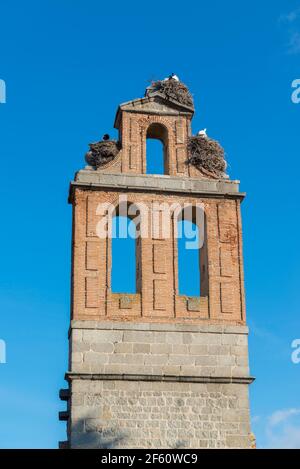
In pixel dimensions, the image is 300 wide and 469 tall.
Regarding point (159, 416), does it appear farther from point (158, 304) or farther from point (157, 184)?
point (157, 184)

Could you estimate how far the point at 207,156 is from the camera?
69.4 feet

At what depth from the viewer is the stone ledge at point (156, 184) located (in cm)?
2042

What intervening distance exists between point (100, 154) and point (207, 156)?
2177 mm

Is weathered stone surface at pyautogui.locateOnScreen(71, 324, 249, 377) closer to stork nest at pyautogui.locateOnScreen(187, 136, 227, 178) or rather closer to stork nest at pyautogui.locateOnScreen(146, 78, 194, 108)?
stork nest at pyautogui.locateOnScreen(187, 136, 227, 178)

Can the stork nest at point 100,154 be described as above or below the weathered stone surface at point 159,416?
above

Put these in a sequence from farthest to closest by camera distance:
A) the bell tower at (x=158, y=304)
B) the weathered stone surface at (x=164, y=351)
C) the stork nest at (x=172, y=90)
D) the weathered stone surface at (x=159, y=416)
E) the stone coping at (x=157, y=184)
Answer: the stork nest at (x=172, y=90), the stone coping at (x=157, y=184), the weathered stone surface at (x=164, y=351), the bell tower at (x=158, y=304), the weathered stone surface at (x=159, y=416)

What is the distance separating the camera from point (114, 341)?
19.2 m

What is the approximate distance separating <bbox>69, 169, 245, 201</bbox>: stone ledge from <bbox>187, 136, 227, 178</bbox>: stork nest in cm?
30

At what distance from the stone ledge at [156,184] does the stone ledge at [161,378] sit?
12.2 feet

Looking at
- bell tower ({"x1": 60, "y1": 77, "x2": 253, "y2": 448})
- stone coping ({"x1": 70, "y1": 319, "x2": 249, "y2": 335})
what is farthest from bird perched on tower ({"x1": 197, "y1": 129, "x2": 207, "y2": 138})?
stone coping ({"x1": 70, "y1": 319, "x2": 249, "y2": 335})

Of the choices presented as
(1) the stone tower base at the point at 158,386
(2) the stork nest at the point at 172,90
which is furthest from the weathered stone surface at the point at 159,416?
(2) the stork nest at the point at 172,90

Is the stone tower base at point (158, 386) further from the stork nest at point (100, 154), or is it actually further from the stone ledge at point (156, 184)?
the stork nest at point (100, 154)
